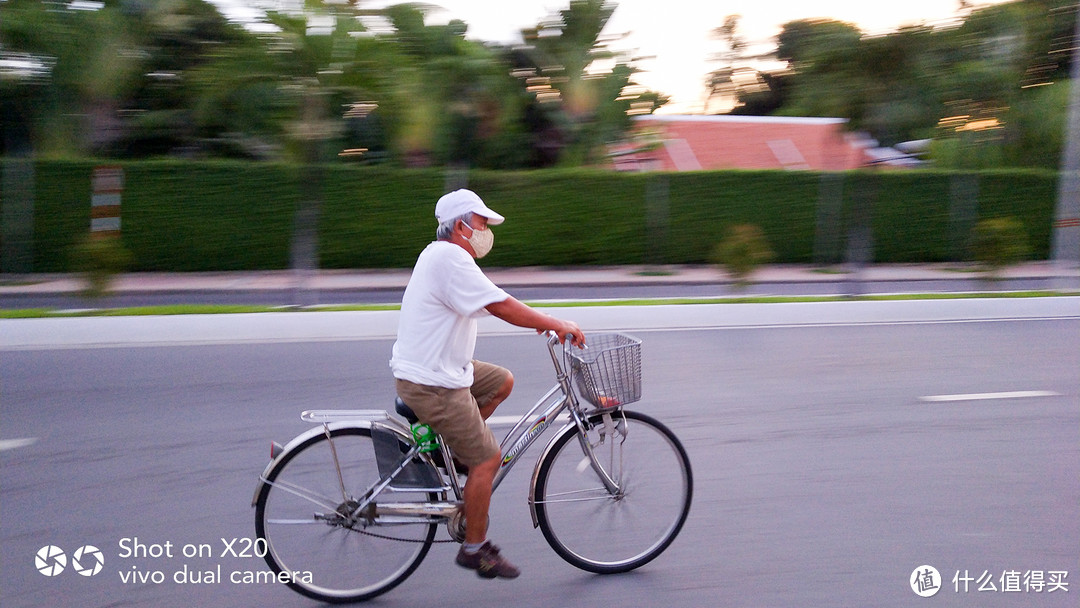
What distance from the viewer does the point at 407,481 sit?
3.56 meters

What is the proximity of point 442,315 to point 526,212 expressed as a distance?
1729 cm

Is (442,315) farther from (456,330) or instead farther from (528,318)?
(528,318)

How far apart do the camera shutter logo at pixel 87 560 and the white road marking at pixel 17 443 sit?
6.12 ft

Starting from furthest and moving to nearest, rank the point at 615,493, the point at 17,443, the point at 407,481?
the point at 17,443
the point at 615,493
the point at 407,481

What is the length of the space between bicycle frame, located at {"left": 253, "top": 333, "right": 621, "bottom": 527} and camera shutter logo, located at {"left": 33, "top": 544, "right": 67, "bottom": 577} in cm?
118

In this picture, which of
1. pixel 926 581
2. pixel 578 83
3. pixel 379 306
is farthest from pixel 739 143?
pixel 926 581

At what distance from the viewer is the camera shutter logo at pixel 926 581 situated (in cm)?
369

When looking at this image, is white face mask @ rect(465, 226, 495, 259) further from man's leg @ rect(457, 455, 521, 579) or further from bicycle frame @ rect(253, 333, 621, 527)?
man's leg @ rect(457, 455, 521, 579)

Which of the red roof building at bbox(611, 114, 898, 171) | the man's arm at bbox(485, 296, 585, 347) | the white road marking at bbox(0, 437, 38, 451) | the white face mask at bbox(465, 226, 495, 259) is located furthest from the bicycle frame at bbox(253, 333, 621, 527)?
the red roof building at bbox(611, 114, 898, 171)

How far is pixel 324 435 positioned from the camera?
3.48m

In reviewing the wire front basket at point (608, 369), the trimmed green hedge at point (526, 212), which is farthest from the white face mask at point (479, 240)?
the trimmed green hedge at point (526, 212)

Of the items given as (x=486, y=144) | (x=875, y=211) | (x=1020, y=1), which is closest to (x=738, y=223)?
(x=875, y=211)

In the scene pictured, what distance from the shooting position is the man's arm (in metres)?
3.35

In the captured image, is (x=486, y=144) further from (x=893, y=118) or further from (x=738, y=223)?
(x=893, y=118)
